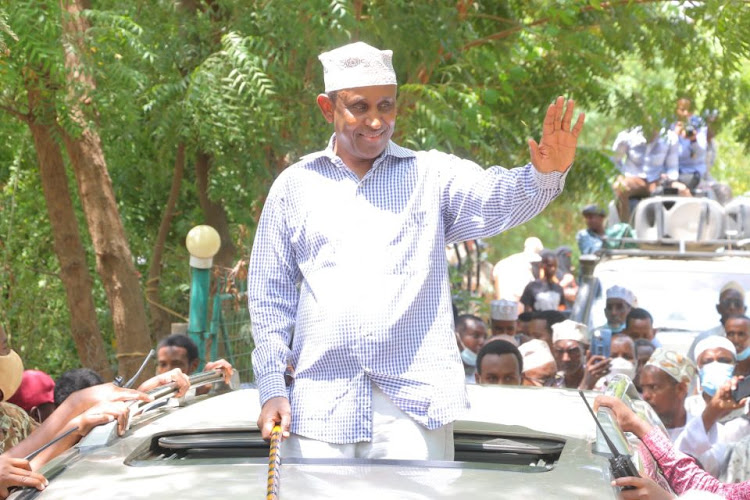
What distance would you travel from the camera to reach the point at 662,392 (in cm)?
636

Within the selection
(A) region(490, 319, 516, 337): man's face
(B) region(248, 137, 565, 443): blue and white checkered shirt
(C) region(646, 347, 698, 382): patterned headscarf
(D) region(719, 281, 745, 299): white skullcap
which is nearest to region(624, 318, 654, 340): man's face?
(D) region(719, 281, 745, 299): white skullcap

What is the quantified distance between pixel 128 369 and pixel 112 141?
1787 mm

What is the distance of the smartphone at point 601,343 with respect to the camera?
8396mm

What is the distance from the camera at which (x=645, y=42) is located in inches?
360

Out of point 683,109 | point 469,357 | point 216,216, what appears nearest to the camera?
point 469,357

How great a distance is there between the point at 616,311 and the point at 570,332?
968 mm

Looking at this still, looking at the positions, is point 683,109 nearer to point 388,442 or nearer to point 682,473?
point 682,473

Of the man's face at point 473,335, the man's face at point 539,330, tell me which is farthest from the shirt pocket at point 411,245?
the man's face at point 539,330

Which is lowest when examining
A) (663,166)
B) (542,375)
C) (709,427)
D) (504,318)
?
(709,427)

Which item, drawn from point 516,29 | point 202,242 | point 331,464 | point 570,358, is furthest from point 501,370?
point 331,464

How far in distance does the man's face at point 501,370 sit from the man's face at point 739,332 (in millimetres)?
2153

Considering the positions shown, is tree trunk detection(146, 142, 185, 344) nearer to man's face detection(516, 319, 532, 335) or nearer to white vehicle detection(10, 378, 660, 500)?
man's face detection(516, 319, 532, 335)

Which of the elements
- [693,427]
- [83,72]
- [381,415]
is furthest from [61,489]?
[83,72]

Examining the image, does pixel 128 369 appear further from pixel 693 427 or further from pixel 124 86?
pixel 693 427
